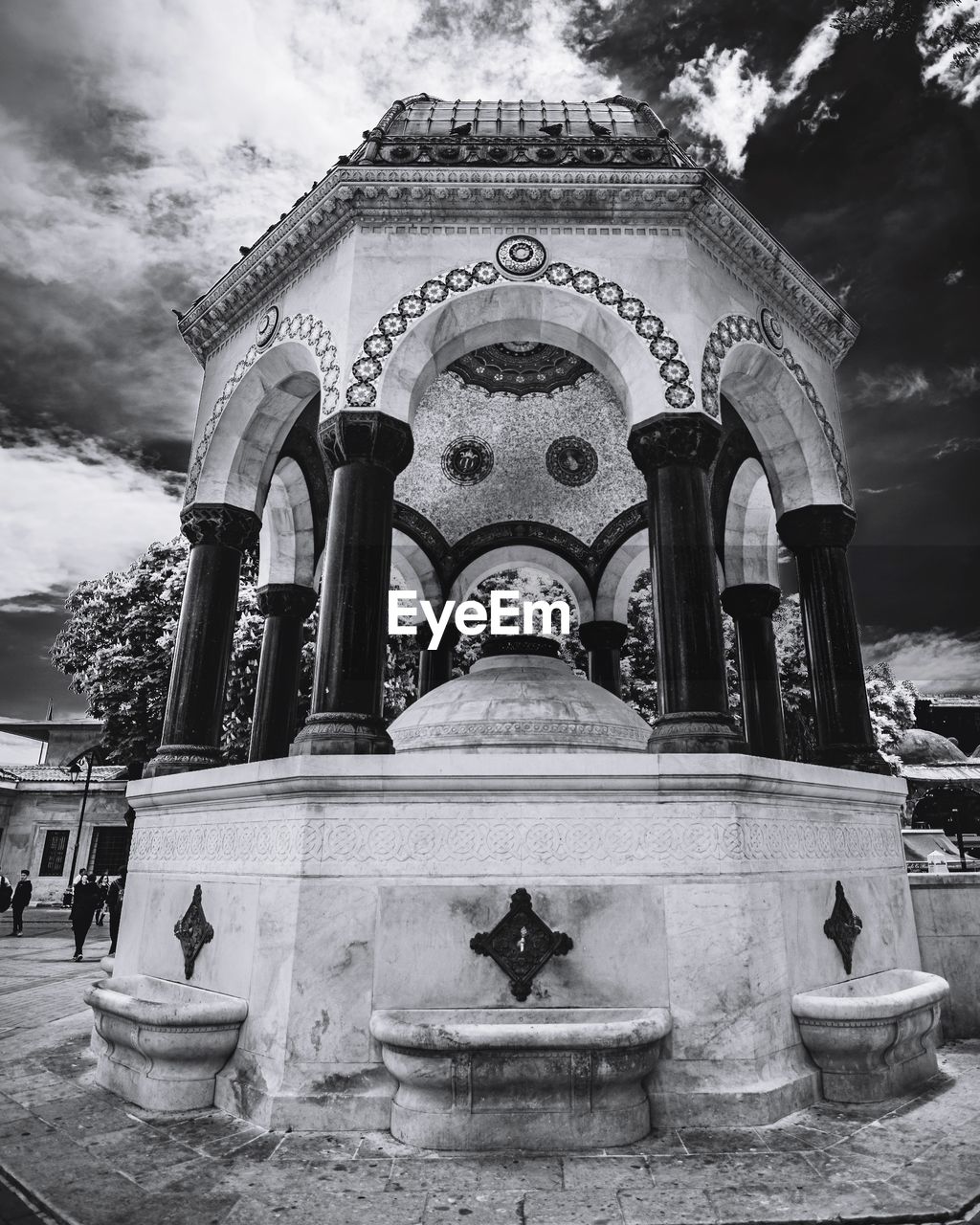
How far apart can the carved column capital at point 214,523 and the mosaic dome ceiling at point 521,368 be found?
11.0ft

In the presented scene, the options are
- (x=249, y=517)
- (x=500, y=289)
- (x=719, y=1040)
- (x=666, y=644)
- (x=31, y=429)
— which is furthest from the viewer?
(x=31, y=429)

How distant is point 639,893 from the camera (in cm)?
438

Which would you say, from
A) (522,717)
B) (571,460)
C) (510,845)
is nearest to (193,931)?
(510,845)

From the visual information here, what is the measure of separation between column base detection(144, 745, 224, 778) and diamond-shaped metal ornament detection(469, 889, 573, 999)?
10.6 ft

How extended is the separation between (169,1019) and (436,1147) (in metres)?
1.60

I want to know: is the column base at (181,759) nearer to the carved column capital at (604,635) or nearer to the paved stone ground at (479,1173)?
the paved stone ground at (479,1173)

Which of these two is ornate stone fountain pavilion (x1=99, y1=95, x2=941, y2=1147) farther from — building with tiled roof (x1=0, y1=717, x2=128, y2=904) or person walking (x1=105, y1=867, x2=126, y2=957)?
building with tiled roof (x1=0, y1=717, x2=128, y2=904)

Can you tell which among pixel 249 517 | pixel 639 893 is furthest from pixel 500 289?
pixel 639 893

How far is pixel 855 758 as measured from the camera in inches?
268

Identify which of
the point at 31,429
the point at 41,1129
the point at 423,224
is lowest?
the point at 41,1129

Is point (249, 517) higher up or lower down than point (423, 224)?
lower down

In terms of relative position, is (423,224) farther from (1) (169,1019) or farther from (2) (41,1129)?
(2) (41,1129)

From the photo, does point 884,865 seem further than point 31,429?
No

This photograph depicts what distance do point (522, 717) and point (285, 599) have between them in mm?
4021
